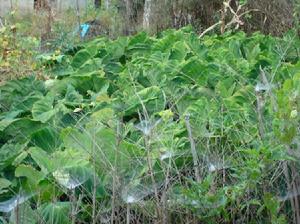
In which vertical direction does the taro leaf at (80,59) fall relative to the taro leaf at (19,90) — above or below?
below

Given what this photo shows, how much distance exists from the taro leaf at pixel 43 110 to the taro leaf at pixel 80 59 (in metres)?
1.26

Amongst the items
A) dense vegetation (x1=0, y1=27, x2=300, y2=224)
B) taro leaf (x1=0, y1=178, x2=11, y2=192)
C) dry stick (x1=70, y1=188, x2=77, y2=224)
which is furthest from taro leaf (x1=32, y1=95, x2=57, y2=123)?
dry stick (x1=70, y1=188, x2=77, y2=224)

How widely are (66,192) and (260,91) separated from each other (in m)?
1.13

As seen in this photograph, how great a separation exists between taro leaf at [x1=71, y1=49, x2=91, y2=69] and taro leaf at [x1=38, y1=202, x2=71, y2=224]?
8.95 ft

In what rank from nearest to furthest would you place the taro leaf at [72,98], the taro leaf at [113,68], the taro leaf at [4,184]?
the taro leaf at [4,184]
the taro leaf at [72,98]
the taro leaf at [113,68]

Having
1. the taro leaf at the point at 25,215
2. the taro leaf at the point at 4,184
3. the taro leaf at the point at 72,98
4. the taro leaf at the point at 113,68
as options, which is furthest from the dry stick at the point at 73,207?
the taro leaf at the point at 113,68

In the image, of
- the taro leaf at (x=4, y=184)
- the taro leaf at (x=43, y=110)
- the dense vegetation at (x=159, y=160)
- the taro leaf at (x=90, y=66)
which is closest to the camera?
the dense vegetation at (x=159, y=160)

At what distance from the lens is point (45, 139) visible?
3.70 metres

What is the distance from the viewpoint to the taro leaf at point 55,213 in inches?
117

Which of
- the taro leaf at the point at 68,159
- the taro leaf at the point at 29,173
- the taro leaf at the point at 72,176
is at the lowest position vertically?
the taro leaf at the point at 29,173

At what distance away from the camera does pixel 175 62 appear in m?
5.02

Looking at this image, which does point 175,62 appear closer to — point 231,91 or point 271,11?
point 231,91

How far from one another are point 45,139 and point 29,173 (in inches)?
19.5

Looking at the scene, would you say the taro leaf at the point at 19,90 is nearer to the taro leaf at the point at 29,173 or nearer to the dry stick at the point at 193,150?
the taro leaf at the point at 29,173
